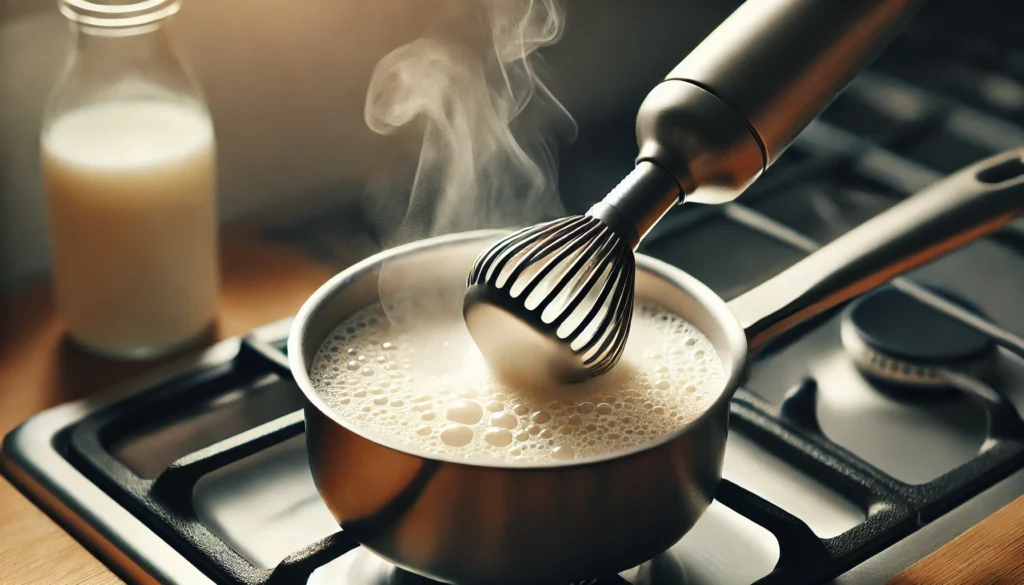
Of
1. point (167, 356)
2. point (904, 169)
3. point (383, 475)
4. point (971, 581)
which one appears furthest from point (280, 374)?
point (904, 169)

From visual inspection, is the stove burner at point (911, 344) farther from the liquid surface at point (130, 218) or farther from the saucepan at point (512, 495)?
the liquid surface at point (130, 218)

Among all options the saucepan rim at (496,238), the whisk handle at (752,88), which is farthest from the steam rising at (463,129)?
the whisk handle at (752,88)

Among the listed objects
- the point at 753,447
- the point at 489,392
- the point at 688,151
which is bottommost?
the point at 753,447

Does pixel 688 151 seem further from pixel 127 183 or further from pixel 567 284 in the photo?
pixel 127 183

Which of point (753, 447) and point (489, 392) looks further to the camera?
point (753, 447)

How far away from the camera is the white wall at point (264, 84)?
2.69 feet

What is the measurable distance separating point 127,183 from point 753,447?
0.40 metres

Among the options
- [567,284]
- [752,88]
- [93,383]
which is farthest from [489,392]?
[93,383]

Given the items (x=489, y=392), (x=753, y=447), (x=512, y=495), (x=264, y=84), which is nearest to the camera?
(x=512, y=495)

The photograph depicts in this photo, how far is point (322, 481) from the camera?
0.54 metres

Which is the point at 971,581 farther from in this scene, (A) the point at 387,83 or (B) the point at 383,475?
(A) the point at 387,83

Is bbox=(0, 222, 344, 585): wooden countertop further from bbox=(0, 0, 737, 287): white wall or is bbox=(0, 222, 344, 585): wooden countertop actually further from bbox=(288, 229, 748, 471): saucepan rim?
bbox=(288, 229, 748, 471): saucepan rim

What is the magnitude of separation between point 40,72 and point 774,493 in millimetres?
552

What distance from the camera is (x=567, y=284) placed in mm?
580
